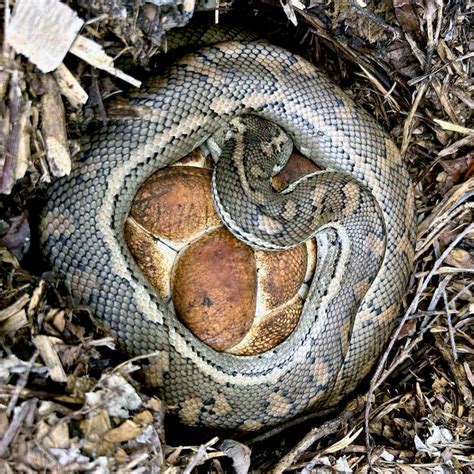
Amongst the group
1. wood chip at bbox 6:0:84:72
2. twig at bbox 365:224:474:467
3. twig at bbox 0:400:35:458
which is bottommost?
twig at bbox 365:224:474:467

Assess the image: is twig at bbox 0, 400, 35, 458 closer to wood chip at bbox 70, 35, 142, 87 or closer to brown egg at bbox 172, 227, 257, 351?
brown egg at bbox 172, 227, 257, 351

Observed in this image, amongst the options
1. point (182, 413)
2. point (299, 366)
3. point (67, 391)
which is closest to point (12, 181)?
point (67, 391)

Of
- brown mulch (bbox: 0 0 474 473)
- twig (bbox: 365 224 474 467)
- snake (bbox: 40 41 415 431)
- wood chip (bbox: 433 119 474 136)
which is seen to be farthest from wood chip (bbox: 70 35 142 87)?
twig (bbox: 365 224 474 467)

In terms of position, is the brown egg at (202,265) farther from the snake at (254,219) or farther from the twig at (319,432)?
the twig at (319,432)

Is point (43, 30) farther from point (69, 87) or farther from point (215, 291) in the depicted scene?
point (215, 291)

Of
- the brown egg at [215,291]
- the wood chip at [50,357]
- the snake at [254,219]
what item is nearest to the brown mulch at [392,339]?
the wood chip at [50,357]

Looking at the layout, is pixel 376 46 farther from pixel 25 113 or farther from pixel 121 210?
pixel 25 113
